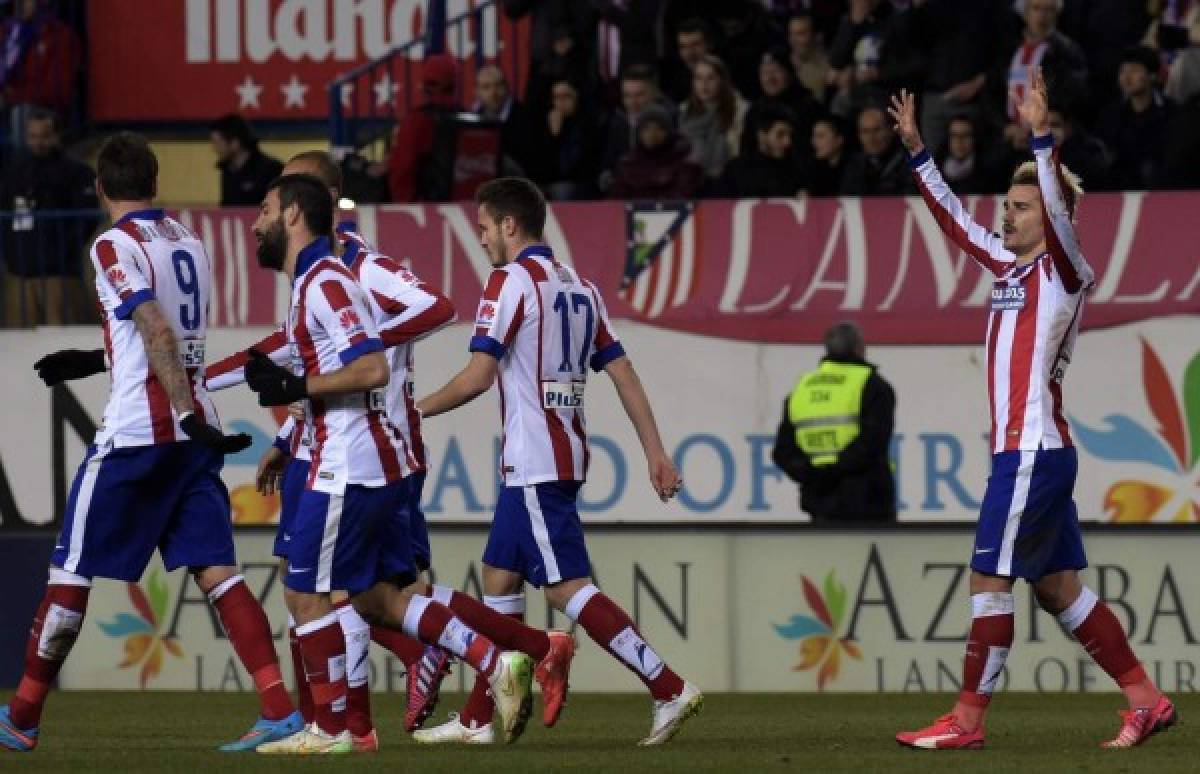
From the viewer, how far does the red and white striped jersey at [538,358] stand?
31.9 ft

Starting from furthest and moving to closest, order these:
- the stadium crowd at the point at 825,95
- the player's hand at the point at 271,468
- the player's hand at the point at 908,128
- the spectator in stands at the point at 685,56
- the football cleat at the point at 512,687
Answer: the spectator in stands at the point at 685,56 < the stadium crowd at the point at 825,95 < the player's hand at the point at 271,468 < the player's hand at the point at 908,128 < the football cleat at the point at 512,687

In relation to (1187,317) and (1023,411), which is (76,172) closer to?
(1187,317)

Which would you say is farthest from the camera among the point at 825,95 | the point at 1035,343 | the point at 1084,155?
the point at 825,95

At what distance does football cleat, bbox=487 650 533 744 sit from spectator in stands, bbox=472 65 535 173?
8.88 metres

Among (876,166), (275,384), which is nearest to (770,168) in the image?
(876,166)

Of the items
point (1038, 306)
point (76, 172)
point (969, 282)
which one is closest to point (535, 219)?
point (1038, 306)

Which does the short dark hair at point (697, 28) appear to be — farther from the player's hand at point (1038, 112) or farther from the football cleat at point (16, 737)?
the football cleat at point (16, 737)

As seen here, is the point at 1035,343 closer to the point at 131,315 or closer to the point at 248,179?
the point at 131,315

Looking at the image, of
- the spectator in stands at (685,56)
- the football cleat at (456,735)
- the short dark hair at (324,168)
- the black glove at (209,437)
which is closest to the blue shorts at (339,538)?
the black glove at (209,437)

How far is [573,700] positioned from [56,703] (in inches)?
93.3

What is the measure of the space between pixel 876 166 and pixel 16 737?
8392 millimetres

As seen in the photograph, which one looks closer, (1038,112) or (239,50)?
(1038,112)

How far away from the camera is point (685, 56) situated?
18.0 meters

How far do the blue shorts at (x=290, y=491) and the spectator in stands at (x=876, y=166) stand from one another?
24.4 feet
